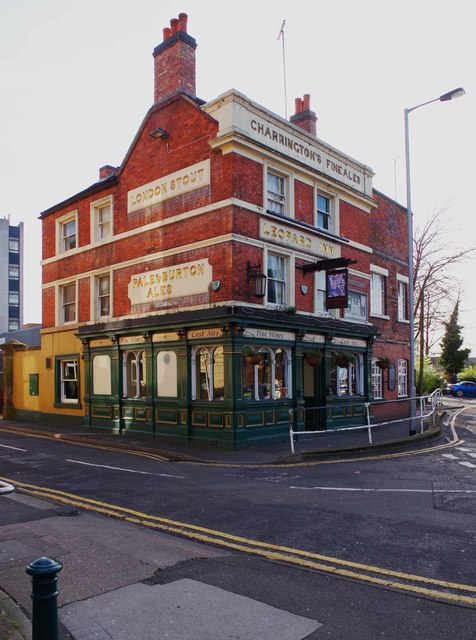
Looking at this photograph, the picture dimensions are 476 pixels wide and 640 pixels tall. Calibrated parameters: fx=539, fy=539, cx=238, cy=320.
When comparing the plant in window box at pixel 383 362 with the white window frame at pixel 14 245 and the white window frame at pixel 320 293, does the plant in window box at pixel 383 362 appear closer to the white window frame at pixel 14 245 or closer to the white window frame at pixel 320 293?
the white window frame at pixel 320 293

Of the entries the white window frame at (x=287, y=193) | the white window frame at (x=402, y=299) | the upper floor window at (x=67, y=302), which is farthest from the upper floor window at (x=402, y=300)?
the upper floor window at (x=67, y=302)

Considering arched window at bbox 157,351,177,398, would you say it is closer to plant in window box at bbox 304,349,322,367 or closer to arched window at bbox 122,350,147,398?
arched window at bbox 122,350,147,398

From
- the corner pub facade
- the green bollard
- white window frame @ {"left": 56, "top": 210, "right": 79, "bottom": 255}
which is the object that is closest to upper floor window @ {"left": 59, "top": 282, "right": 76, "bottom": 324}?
the corner pub facade

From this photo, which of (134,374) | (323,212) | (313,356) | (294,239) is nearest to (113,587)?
(313,356)

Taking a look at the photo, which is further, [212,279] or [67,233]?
[67,233]

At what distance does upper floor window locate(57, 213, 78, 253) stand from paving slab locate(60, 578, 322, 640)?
63.5 ft

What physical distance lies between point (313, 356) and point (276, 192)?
5524 mm

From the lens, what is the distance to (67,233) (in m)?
23.2

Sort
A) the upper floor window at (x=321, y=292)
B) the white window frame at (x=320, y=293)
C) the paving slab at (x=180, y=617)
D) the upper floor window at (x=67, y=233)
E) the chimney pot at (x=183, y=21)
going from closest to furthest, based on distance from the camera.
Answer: the paving slab at (x=180, y=617), the chimney pot at (x=183, y=21), the white window frame at (x=320, y=293), the upper floor window at (x=321, y=292), the upper floor window at (x=67, y=233)

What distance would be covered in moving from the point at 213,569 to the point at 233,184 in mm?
Result: 12069

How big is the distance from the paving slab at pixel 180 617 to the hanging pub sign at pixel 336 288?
13458 mm

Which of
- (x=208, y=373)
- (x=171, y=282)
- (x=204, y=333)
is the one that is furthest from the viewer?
(x=171, y=282)

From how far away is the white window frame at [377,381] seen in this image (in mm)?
23161

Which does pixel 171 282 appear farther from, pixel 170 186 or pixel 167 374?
pixel 170 186
